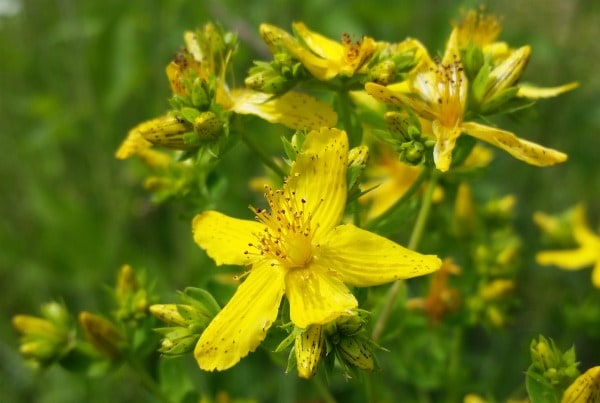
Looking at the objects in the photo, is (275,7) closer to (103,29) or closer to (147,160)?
(103,29)

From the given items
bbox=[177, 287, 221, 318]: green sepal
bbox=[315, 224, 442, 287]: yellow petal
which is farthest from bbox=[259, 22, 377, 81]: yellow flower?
bbox=[177, 287, 221, 318]: green sepal

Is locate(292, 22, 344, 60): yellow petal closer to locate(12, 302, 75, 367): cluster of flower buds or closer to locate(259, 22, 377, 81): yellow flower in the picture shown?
locate(259, 22, 377, 81): yellow flower

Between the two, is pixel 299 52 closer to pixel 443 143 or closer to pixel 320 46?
pixel 320 46

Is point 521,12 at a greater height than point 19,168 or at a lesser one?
greater

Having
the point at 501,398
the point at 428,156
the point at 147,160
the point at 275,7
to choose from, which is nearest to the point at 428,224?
the point at 428,156

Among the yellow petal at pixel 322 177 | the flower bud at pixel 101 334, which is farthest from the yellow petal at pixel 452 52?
the flower bud at pixel 101 334

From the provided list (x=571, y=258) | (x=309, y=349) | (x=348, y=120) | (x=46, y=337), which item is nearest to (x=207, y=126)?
(x=348, y=120)

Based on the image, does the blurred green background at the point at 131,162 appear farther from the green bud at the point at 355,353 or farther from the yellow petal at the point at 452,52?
the green bud at the point at 355,353
